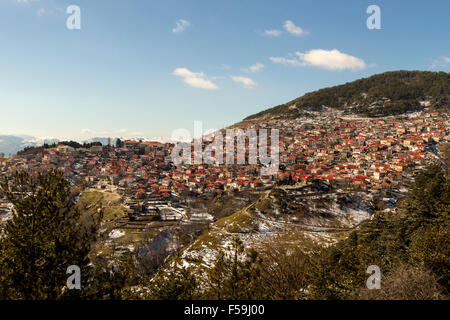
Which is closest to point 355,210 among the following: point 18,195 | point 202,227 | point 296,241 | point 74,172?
point 296,241

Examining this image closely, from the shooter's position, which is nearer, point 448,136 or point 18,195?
point 18,195

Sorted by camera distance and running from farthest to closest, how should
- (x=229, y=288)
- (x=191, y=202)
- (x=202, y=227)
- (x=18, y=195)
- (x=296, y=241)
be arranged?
1. (x=191, y=202)
2. (x=202, y=227)
3. (x=296, y=241)
4. (x=18, y=195)
5. (x=229, y=288)

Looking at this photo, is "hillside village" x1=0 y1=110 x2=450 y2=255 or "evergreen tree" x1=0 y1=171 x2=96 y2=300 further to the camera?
"hillside village" x1=0 y1=110 x2=450 y2=255

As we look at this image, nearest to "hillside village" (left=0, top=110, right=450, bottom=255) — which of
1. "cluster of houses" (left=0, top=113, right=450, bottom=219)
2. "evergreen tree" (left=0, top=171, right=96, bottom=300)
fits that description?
"cluster of houses" (left=0, top=113, right=450, bottom=219)

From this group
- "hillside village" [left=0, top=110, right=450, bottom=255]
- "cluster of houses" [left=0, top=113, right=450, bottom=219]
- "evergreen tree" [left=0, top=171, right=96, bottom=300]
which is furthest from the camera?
"cluster of houses" [left=0, top=113, right=450, bottom=219]

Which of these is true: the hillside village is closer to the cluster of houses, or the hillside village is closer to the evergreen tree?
the cluster of houses

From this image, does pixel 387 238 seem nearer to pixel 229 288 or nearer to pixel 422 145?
pixel 229 288

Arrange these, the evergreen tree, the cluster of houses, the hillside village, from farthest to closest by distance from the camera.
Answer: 1. the cluster of houses
2. the hillside village
3. the evergreen tree

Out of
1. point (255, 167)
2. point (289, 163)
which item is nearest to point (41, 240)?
point (255, 167)

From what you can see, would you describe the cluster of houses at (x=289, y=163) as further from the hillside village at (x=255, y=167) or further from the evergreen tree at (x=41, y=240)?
the evergreen tree at (x=41, y=240)

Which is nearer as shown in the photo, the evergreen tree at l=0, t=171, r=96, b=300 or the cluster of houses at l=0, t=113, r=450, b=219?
the evergreen tree at l=0, t=171, r=96, b=300
